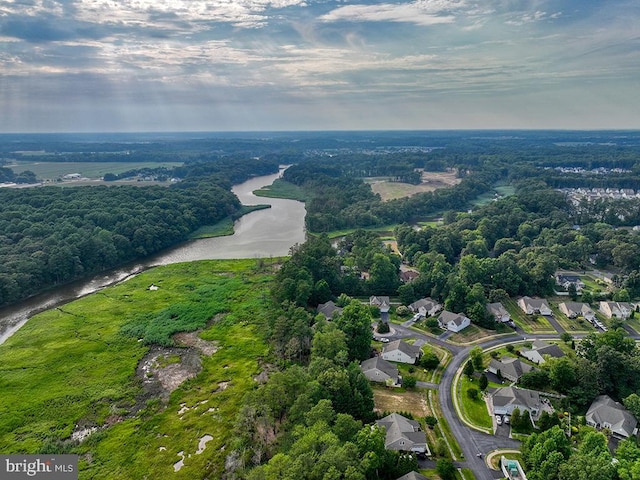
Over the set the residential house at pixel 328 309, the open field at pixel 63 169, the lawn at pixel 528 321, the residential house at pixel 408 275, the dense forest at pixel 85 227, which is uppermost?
the open field at pixel 63 169

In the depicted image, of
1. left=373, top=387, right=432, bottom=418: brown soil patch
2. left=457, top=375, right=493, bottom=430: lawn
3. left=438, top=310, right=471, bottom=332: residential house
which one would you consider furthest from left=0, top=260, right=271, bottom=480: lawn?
left=438, top=310, right=471, bottom=332: residential house

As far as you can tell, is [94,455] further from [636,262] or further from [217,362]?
[636,262]

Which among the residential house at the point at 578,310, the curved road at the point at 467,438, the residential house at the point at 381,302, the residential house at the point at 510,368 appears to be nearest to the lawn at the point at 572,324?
the residential house at the point at 578,310

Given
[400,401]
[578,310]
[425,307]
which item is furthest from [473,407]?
[578,310]

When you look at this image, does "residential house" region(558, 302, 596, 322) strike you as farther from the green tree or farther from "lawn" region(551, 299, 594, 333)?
the green tree

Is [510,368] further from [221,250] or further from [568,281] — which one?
[221,250]

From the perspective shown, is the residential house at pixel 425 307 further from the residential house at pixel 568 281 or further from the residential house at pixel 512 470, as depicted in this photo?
the residential house at pixel 512 470
